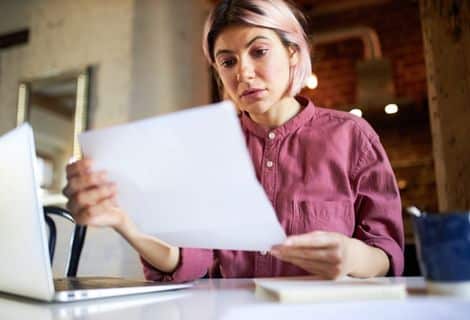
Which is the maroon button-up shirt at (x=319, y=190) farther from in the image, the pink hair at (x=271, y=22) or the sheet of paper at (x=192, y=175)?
the sheet of paper at (x=192, y=175)

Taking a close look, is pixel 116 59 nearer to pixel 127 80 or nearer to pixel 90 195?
pixel 127 80

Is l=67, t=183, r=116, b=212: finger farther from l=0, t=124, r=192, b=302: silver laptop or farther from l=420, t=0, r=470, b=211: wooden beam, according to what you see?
l=420, t=0, r=470, b=211: wooden beam

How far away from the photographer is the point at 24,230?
0.50 metres

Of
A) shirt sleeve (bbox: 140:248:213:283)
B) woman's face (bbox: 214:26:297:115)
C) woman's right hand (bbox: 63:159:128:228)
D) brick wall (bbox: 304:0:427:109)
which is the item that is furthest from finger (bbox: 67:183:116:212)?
brick wall (bbox: 304:0:427:109)

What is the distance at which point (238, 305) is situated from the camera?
449 mm

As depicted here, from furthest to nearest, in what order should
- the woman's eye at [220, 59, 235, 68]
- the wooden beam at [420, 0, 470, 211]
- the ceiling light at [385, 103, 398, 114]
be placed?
the ceiling light at [385, 103, 398, 114] → the wooden beam at [420, 0, 470, 211] → the woman's eye at [220, 59, 235, 68]

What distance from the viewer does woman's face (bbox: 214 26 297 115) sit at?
32.4 inches

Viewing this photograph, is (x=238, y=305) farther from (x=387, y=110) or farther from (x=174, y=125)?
(x=387, y=110)

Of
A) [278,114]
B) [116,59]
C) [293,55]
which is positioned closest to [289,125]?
[278,114]

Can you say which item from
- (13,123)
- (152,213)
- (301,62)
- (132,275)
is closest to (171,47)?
(13,123)

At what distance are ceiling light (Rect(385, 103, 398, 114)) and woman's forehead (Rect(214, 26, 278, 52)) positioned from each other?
2526 millimetres

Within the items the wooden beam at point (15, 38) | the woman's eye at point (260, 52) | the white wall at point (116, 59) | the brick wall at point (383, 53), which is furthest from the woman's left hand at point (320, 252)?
the brick wall at point (383, 53)

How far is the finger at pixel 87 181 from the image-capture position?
0.56 meters

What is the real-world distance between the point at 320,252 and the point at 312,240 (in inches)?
1.1
